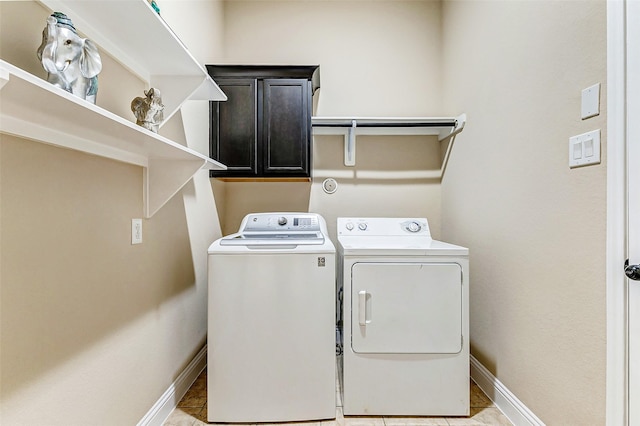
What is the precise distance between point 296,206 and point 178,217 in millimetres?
1108

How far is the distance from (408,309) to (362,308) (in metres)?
0.24

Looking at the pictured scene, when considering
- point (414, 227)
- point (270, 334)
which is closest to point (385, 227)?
point (414, 227)

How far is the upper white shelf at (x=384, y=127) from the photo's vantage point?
234 cm

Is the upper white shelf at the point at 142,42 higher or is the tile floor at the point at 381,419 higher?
the upper white shelf at the point at 142,42

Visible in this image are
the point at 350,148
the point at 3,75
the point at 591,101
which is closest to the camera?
the point at 3,75

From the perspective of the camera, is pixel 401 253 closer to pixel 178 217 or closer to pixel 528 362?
pixel 528 362

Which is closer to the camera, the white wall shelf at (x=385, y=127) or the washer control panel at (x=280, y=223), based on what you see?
the washer control panel at (x=280, y=223)

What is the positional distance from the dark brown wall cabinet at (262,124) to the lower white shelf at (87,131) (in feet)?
2.80

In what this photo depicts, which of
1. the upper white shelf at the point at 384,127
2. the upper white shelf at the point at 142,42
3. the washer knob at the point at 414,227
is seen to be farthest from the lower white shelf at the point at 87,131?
the washer knob at the point at 414,227

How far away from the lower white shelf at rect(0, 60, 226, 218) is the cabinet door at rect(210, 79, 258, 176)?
838 mm

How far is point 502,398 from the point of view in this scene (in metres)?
1.72

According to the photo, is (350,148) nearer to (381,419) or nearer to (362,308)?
(362,308)

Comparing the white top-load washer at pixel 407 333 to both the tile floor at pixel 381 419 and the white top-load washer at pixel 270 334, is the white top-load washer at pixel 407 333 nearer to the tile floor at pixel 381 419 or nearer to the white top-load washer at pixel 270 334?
the tile floor at pixel 381 419

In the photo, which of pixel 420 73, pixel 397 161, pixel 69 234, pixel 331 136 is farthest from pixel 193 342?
pixel 420 73
